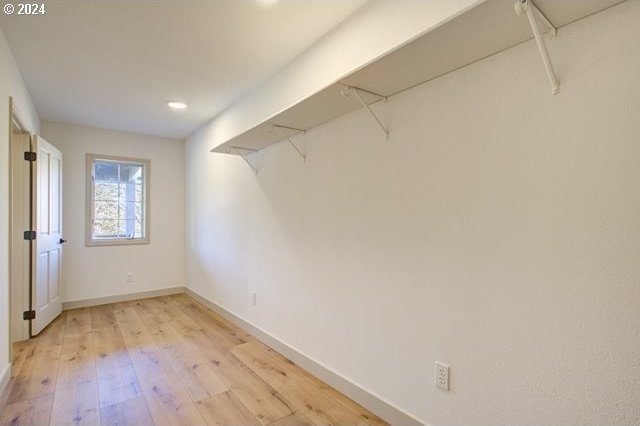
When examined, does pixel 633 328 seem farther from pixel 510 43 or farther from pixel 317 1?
pixel 317 1

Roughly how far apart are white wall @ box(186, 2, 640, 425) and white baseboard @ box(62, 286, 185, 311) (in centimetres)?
322

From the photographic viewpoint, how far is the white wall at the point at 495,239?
3.37 ft

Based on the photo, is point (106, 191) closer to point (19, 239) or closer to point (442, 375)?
point (19, 239)

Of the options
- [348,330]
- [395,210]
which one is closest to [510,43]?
[395,210]

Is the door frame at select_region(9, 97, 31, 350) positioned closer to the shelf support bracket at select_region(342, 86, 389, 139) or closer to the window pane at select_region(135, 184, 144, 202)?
the window pane at select_region(135, 184, 144, 202)

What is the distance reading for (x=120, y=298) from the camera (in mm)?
4352

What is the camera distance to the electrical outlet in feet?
4.83

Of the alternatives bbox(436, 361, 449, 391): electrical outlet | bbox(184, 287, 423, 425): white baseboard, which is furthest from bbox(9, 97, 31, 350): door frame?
bbox(436, 361, 449, 391): electrical outlet

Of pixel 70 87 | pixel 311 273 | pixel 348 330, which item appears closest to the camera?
pixel 348 330

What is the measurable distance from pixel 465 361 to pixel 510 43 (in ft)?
4.33

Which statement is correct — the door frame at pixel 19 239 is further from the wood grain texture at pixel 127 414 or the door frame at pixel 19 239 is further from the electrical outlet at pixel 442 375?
the electrical outlet at pixel 442 375

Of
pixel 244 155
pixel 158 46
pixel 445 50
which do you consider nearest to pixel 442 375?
pixel 445 50

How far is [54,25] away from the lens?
1983mm

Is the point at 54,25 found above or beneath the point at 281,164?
above
